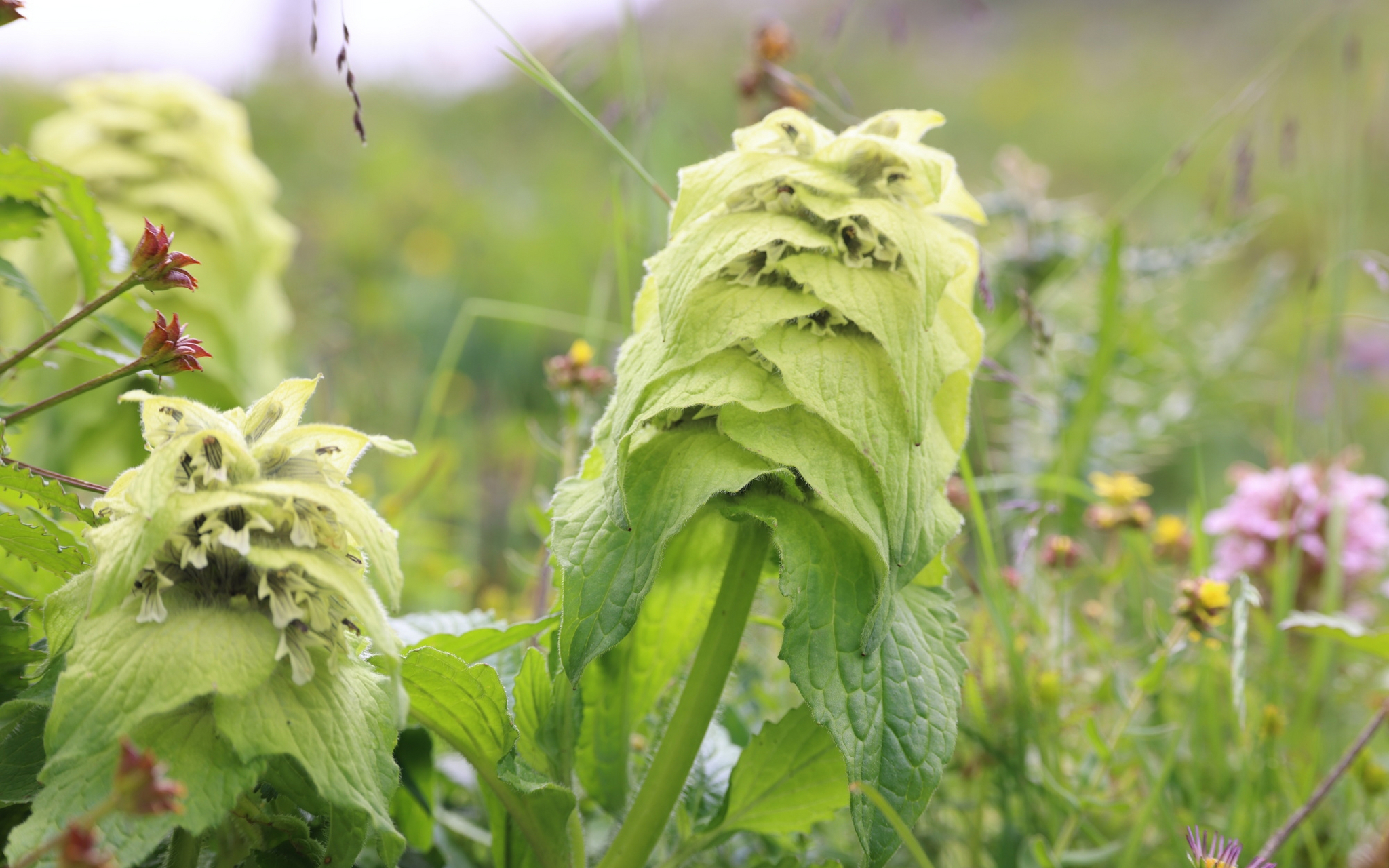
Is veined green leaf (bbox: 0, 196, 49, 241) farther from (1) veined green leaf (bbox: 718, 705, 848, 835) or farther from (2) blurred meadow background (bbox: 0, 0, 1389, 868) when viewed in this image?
(1) veined green leaf (bbox: 718, 705, 848, 835)

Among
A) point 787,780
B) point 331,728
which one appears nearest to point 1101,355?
point 787,780

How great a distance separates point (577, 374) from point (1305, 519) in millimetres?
1282

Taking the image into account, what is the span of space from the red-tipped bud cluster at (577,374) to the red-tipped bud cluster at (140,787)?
2.96 feet

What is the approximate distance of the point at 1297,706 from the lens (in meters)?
1.63

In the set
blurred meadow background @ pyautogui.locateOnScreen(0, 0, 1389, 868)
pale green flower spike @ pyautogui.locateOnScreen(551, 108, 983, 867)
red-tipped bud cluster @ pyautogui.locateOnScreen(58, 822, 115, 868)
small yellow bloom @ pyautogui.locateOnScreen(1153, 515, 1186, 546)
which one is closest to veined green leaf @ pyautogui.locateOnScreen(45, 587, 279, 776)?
red-tipped bud cluster @ pyautogui.locateOnScreen(58, 822, 115, 868)

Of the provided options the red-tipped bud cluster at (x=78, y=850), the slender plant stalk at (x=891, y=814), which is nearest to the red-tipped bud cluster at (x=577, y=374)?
→ the slender plant stalk at (x=891, y=814)

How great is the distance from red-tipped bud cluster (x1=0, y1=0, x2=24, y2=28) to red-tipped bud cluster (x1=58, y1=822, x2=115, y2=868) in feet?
2.16

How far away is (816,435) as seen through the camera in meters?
0.76

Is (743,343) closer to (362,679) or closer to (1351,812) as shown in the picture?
(362,679)

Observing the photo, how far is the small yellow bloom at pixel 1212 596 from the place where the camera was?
3.83 ft

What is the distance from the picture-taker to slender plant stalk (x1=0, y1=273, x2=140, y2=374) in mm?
781

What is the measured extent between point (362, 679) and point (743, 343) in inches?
15.6

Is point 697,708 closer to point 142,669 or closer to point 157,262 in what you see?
point 142,669

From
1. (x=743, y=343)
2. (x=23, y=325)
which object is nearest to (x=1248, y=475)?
(x=743, y=343)
